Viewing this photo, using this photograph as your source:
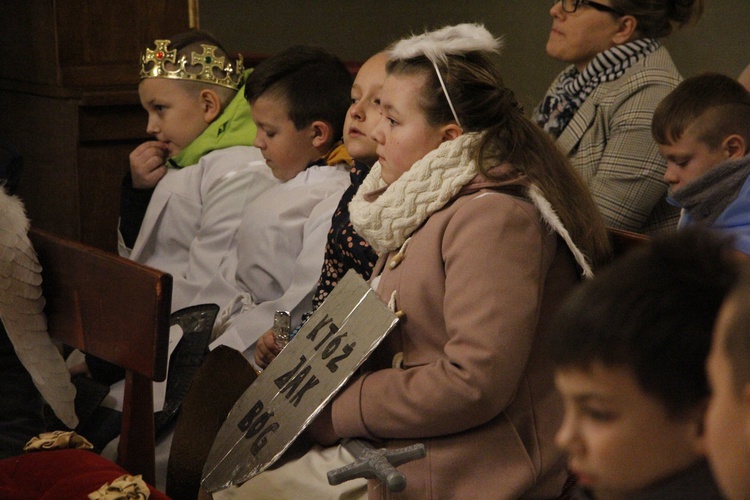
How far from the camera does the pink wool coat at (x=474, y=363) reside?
1.51 meters

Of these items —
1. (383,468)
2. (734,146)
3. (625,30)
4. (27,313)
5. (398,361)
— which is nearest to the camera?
(383,468)

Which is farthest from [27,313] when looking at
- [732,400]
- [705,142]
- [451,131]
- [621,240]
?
[732,400]

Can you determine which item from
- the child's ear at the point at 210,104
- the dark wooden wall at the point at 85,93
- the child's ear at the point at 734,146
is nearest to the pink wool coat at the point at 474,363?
the child's ear at the point at 734,146

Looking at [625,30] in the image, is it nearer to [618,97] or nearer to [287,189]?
[618,97]

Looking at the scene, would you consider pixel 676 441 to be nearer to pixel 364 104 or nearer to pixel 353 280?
pixel 353 280

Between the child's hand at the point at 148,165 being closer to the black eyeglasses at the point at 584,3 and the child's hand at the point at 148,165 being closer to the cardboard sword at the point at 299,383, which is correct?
the black eyeglasses at the point at 584,3

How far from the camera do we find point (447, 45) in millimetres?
1725

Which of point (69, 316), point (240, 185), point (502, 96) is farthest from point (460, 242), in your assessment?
point (240, 185)

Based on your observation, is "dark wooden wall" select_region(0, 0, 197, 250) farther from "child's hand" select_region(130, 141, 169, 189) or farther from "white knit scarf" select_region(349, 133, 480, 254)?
"white knit scarf" select_region(349, 133, 480, 254)

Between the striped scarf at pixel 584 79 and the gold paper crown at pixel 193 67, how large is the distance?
1.03 meters

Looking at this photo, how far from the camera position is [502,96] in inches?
68.2

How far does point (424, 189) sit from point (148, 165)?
173 centimetres

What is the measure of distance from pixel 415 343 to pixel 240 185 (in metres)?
1.44

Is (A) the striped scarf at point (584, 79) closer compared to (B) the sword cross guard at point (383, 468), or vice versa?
(B) the sword cross guard at point (383, 468)
